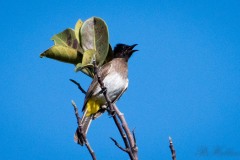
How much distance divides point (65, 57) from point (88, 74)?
8.4 inches

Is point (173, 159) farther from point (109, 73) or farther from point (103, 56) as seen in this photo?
point (109, 73)

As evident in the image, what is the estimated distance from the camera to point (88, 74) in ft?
10.7

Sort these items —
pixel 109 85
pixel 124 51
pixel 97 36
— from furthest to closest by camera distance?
pixel 124 51 → pixel 109 85 → pixel 97 36

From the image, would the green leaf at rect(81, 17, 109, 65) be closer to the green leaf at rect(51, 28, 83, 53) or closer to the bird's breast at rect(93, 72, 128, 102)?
the green leaf at rect(51, 28, 83, 53)

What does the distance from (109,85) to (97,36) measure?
1.91 m

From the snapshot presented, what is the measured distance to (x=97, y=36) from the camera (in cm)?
306

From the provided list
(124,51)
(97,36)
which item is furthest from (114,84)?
(97,36)

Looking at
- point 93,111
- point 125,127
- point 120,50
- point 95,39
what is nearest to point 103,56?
point 95,39

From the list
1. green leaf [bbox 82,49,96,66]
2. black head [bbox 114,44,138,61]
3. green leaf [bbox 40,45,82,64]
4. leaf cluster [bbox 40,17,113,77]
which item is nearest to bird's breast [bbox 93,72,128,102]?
black head [bbox 114,44,138,61]

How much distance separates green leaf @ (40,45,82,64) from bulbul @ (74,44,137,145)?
774 millimetres

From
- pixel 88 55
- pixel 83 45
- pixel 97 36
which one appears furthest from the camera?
pixel 83 45

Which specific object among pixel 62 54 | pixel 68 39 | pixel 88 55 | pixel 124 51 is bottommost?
pixel 88 55

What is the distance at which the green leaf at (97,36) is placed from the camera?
3.02 m

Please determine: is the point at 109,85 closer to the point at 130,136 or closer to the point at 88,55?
the point at 88,55
